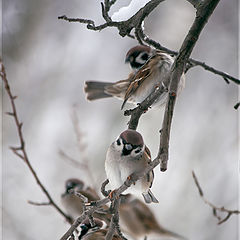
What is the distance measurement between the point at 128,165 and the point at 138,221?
6.46ft

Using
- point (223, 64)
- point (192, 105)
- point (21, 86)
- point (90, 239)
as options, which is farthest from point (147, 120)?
point (90, 239)

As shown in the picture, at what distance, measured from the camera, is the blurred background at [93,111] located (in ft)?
14.9

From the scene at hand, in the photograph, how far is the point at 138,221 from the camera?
3865mm

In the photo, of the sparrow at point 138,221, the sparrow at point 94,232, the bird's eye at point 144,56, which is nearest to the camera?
the sparrow at point 94,232

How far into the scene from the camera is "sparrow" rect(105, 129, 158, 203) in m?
1.93

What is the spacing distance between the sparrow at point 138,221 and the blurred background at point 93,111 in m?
0.57

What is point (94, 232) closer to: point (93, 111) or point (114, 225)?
point (114, 225)

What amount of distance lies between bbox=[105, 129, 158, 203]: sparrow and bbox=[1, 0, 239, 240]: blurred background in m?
2.43

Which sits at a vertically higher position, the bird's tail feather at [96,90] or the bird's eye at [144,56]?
the bird's eye at [144,56]

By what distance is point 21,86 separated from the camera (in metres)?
4.85

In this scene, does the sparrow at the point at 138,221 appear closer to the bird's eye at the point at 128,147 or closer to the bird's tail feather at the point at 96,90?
the bird's tail feather at the point at 96,90

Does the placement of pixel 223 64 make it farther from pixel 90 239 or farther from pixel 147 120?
pixel 90 239

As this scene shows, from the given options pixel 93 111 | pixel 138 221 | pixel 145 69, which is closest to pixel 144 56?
pixel 145 69

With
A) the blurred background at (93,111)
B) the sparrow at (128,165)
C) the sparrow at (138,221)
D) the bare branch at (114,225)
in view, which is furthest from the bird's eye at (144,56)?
the blurred background at (93,111)
